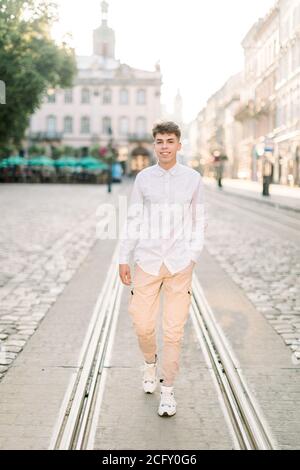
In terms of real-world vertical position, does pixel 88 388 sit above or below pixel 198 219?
below

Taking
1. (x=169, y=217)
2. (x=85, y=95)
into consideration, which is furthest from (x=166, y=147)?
(x=85, y=95)

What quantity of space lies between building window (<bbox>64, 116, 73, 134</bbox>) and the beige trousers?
3036 inches

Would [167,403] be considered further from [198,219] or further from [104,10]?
[104,10]

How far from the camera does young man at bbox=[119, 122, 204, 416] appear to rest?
3.84 m

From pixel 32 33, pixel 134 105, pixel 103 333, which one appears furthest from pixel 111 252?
pixel 134 105

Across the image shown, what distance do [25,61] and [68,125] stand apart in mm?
55499

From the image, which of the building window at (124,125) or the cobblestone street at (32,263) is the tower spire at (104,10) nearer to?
the building window at (124,125)

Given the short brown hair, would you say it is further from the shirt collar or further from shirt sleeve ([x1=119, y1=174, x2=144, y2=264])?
shirt sleeve ([x1=119, y1=174, x2=144, y2=264])

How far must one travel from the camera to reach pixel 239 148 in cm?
7144

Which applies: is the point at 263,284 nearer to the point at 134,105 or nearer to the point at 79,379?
the point at 79,379

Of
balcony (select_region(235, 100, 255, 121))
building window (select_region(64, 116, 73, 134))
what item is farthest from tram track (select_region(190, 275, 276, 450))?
building window (select_region(64, 116, 73, 134))

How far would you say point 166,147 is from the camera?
3803 mm

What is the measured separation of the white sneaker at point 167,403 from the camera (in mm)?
3785

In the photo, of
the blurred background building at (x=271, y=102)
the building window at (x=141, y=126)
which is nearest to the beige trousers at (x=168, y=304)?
→ the blurred background building at (x=271, y=102)
